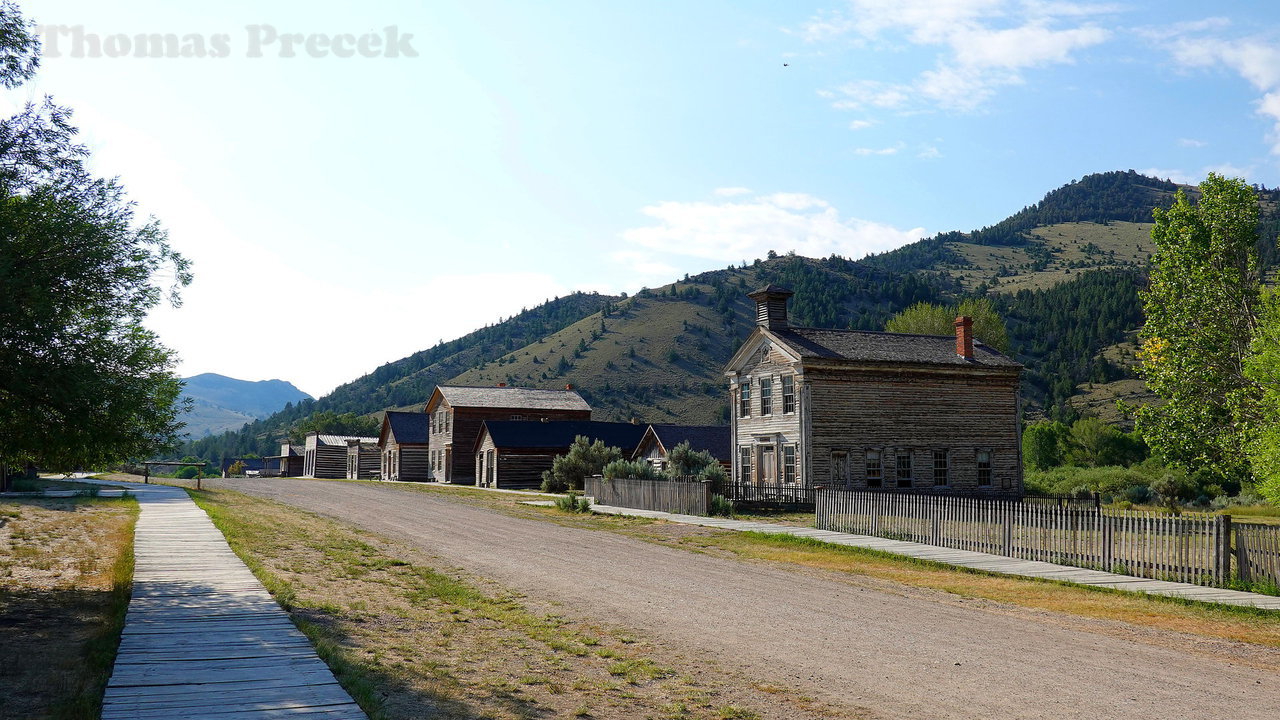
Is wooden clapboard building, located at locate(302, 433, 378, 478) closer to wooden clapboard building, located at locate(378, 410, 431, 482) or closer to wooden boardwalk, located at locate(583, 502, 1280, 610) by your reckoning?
wooden clapboard building, located at locate(378, 410, 431, 482)

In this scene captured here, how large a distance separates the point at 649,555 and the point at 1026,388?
112m

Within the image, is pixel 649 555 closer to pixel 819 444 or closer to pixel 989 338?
pixel 819 444

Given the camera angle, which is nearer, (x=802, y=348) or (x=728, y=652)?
(x=728, y=652)

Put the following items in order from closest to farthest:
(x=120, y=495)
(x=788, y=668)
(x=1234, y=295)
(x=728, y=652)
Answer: (x=788, y=668)
(x=728, y=652)
(x=1234, y=295)
(x=120, y=495)

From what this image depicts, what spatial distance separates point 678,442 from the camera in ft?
163

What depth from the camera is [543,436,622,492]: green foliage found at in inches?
2069

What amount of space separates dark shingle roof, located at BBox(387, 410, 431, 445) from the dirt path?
190ft

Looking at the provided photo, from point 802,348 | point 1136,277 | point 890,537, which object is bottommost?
point 890,537

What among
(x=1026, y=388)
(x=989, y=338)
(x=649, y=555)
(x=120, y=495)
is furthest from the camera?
(x=1026, y=388)

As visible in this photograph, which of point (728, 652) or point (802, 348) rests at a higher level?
point (802, 348)

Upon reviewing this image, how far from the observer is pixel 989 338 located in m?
81.8

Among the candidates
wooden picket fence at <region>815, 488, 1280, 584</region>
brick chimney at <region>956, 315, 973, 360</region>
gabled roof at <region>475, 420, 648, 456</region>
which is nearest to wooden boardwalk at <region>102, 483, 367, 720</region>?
wooden picket fence at <region>815, 488, 1280, 584</region>

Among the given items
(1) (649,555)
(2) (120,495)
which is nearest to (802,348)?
(1) (649,555)

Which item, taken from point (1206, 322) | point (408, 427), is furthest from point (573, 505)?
point (408, 427)
